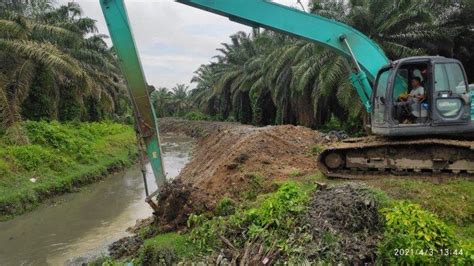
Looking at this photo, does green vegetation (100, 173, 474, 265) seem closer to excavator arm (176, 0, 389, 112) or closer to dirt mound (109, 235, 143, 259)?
dirt mound (109, 235, 143, 259)

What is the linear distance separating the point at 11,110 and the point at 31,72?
3.50 meters

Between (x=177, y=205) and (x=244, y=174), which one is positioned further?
(x=244, y=174)

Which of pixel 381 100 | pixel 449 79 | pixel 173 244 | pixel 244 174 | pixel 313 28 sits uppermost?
pixel 313 28

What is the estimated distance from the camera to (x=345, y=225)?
22.8ft

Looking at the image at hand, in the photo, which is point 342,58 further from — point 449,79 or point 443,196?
point 443,196

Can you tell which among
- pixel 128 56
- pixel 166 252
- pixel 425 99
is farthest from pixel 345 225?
pixel 128 56

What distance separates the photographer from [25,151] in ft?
57.3

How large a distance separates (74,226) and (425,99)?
9245 millimetres

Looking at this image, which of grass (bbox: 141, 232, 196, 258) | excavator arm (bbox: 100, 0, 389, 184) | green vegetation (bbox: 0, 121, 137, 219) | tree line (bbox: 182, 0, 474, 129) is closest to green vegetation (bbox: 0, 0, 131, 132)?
green vegetation (bbox: 0, 121, 137, 219)

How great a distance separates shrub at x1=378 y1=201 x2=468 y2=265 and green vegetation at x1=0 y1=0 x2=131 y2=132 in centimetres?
1583

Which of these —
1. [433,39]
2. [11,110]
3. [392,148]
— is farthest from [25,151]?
[433,39]

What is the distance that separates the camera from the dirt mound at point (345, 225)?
6379mm

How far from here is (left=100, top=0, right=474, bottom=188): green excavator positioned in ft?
28.1

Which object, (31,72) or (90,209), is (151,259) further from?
(31,72)
